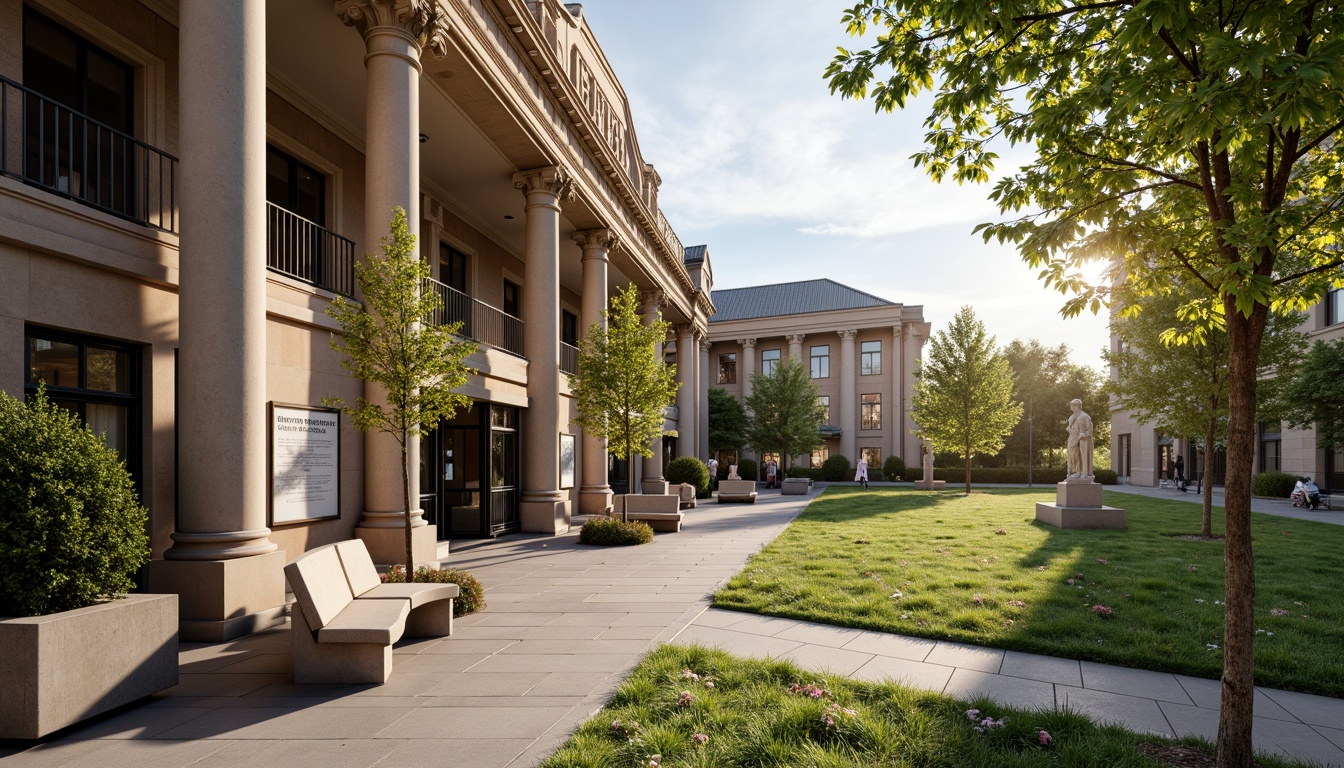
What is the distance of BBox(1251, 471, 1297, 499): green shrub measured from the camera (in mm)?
31406

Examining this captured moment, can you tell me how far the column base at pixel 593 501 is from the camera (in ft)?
70.6

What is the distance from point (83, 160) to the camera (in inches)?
324

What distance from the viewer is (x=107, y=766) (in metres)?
4.37

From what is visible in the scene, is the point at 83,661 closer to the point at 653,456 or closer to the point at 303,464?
the point at 303,464

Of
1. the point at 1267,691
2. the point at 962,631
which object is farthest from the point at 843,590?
the point at 1267,691

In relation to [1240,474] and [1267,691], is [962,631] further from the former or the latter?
[1240,474]

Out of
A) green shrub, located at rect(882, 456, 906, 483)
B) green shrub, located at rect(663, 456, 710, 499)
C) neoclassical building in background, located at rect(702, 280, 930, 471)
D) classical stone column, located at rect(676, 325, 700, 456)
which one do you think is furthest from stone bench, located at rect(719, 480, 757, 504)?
green shrub, located at rect(882, 456, 906, 483)

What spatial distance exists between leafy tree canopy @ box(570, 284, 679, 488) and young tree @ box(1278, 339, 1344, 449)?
24381mm

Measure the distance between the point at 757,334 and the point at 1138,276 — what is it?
54143 mm

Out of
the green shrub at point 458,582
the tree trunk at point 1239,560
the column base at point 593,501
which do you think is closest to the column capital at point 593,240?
the column base at point 593,501

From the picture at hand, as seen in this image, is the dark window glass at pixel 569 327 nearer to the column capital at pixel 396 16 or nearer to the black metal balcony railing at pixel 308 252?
the black metal balcony railing at pixel 308 252

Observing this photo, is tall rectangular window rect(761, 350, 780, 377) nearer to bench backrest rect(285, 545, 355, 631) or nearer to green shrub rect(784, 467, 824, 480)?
green shrub rect(784, 467, 824, 480)

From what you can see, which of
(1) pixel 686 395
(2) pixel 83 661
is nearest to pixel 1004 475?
(1) pixel 686 395

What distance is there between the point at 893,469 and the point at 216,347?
4996cm
